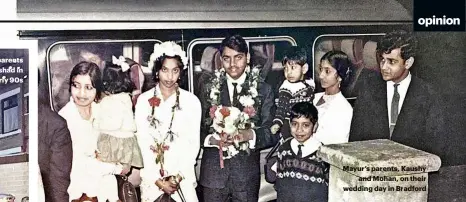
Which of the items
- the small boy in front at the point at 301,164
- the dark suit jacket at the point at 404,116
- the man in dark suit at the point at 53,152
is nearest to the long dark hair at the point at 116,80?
the man in dark suit at the point at 53,152

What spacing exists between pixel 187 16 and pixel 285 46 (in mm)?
212

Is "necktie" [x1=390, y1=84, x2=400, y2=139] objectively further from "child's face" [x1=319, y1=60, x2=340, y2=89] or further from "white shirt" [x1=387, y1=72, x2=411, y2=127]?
"child's face" [x1=319, y1=60, x2=340, y2=89]

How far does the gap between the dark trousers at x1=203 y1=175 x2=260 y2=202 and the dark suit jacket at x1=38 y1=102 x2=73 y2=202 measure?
29 centimetres

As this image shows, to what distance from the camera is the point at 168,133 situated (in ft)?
4.45

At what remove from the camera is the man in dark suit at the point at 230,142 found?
4.45 feet

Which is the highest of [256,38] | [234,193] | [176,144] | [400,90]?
[256,38]

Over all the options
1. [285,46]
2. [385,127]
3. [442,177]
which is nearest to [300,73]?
[285,46]

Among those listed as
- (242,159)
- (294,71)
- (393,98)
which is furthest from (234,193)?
(393,98)

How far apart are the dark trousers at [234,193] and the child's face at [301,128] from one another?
127 millimetres

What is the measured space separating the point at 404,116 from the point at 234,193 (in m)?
0.40

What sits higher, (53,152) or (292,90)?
(292,90)

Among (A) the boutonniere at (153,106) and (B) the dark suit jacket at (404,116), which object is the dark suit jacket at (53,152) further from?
(B) the dark suit jacket at (404,116)

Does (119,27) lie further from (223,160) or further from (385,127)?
(385,127)

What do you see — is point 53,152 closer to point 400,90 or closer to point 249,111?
point 249,111
